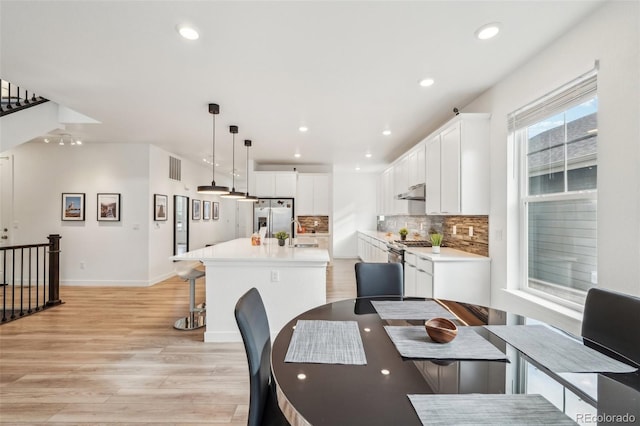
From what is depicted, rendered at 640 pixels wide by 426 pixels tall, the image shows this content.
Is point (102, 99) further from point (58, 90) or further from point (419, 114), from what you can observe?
point (419, 114)

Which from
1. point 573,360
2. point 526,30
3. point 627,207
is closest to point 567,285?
point 627,207

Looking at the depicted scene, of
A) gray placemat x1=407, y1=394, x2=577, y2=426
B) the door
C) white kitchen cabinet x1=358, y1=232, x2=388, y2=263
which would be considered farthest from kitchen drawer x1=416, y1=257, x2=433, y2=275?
the door

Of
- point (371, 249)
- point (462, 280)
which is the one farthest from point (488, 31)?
point (371, 249)

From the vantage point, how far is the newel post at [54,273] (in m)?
4.41

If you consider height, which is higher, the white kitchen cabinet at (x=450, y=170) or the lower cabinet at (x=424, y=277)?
the white kitchen cabinet at (x=450, y=170)

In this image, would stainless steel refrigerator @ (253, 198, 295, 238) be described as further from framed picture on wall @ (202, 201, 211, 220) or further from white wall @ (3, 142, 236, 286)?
white wall @ (3, 142, 236, 286)

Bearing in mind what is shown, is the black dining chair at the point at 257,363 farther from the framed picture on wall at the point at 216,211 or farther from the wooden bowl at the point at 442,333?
the framed picture on wall at the point at 216,211

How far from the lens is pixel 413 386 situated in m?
0.92

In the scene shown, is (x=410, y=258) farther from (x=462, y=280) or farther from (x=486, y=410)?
(x=486, y=410)

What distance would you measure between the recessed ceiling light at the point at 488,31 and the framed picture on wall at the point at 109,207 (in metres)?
6.01

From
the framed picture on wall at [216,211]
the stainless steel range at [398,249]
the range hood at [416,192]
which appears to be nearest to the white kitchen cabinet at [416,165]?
the range hood at [416,192]

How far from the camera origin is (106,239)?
18.2ft

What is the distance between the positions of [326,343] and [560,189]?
7.72 feet

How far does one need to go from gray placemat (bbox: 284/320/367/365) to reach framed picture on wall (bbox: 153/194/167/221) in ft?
17.3
